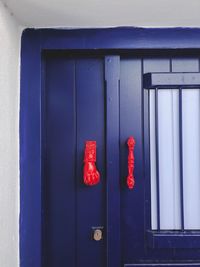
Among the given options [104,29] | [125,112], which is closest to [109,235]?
[125,112]

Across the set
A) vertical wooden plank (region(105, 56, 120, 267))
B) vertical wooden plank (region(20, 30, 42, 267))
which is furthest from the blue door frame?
vertical wooden plank (region(105, 56, 120, 267))

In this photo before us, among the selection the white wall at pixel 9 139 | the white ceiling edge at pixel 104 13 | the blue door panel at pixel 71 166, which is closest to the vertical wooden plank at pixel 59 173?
the blue door panel at pixel 71 166

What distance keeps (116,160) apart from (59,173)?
0.86 feet

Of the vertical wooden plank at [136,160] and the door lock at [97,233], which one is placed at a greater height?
the vertical wooden plank at [136,160]

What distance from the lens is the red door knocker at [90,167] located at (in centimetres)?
149

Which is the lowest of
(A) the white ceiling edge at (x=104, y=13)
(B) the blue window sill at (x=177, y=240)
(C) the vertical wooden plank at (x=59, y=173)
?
(B) the blue window sill at (x=177, y=240)

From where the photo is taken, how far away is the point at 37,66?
4.83 feet

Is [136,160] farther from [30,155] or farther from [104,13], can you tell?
[104,13]

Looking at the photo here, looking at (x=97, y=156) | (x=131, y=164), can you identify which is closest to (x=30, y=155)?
(x=97, y=156)

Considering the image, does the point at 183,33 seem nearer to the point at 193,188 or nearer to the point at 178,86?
the point at 178,86

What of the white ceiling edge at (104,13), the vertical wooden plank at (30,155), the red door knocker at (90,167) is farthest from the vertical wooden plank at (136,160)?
the vertical wooden plank at (30,155)

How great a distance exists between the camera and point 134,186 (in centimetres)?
155

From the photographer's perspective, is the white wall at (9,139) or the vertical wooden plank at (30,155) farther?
the vertical wooden plank at (30,155)

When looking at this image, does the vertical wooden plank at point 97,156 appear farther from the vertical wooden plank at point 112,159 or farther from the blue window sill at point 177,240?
the blue window sill at point 177,240
